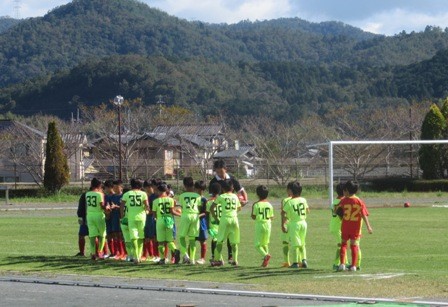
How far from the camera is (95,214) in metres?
21.8

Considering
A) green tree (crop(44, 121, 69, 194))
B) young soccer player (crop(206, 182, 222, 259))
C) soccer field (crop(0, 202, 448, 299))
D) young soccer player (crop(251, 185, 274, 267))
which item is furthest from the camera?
green tree (crop(44, 121, 69, 194))

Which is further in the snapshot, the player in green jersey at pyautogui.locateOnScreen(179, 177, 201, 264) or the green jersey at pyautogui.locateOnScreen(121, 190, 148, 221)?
the green jersey at pyautogui.locateOnScreen(121, 190, 148, 221)

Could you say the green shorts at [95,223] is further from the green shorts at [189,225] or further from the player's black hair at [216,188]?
the player's black hair at [216,188]

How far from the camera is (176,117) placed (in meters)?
83.8

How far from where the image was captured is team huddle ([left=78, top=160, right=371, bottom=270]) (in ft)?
62.8

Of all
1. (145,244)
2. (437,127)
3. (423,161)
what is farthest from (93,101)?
(145,244)

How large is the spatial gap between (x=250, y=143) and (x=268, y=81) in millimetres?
80881

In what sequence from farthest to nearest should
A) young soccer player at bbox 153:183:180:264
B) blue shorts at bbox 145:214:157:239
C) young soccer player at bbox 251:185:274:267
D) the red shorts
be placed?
blue shorts at bbox 145:214:157:239 → young soccer player at bbox 153:183:180:264 → young soccer player at bbox 251:185:274:267 → the red shorts

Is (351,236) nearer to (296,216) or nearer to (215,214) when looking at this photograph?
(296,216)

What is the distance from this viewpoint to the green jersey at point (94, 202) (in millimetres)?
21734

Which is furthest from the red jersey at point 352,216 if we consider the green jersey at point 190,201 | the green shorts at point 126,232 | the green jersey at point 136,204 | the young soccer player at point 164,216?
the green shorts at point 126,232

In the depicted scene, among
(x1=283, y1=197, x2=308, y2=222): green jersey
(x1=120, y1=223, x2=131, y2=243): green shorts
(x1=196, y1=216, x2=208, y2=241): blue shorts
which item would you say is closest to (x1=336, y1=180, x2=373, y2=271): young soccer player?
(x1=283, y1=197, x2=308, y2=222): green jersey

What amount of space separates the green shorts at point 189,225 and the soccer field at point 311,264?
692 millimetres

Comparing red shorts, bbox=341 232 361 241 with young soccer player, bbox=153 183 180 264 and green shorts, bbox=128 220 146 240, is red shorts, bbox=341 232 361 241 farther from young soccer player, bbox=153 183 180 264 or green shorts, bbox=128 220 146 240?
green shorts, bbox=128 220 146 240
